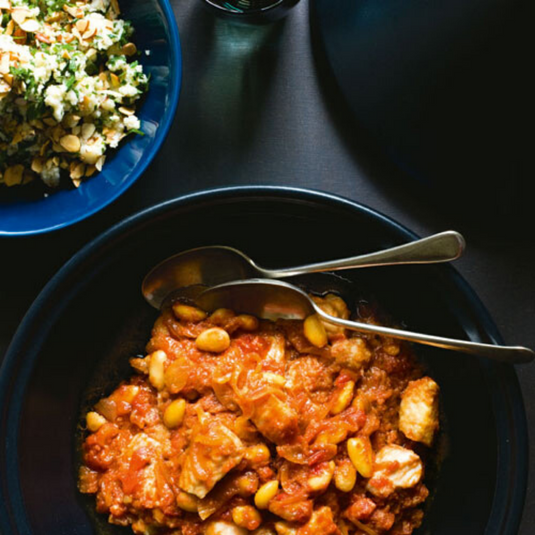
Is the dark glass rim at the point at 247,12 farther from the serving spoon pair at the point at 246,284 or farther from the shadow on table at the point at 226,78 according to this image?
the serving spoon pair at the point at 246,284

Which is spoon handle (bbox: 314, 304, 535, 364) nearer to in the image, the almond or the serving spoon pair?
the serving spoon pair

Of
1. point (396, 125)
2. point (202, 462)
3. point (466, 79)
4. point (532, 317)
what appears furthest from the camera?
point (532, 317)

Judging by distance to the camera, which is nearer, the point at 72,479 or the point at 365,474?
the point at 365,474

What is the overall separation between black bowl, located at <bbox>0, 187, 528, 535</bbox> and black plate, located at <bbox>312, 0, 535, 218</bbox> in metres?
0.24

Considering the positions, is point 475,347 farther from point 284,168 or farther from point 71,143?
point 71,143

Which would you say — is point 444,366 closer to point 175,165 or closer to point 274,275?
point 274,275

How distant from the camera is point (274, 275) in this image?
6.04 ft

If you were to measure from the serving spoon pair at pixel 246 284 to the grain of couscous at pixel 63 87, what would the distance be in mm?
322

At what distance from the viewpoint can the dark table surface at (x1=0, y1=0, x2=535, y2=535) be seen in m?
1.97

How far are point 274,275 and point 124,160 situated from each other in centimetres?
47

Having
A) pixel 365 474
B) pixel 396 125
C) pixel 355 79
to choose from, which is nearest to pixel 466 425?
pixel 365 474

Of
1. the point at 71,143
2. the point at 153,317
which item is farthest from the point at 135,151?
the point at 153,317

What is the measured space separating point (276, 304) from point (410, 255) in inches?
14.3

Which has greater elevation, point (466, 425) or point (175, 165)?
point (175, 165)
